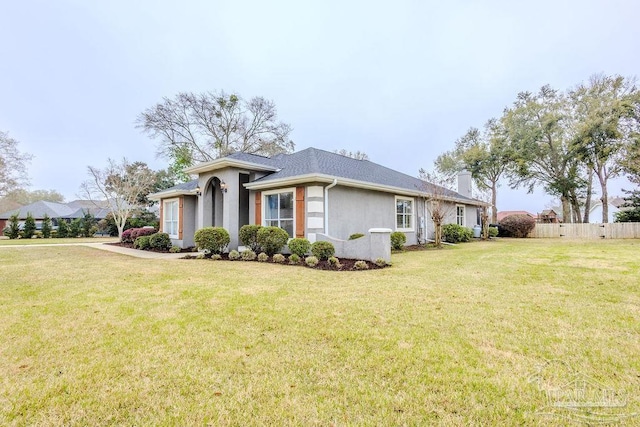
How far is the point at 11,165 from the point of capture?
27.2m

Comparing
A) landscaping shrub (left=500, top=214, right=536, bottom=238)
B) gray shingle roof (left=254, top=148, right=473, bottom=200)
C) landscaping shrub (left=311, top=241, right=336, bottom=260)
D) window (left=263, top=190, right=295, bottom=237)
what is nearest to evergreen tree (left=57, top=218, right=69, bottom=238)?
gray shingle roof (left=254, top=148, right=473, bottom=200)

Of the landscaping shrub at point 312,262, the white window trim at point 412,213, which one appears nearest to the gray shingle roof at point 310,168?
the white window trim at point 412,213

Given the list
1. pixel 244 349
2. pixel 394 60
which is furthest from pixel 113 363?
pixel 394 60

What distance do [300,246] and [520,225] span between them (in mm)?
20177

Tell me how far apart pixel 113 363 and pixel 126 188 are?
28456mm

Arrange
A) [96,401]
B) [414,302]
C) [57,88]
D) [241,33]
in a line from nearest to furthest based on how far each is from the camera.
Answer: [96,401] < [414,302] < [241,33] < [57,88]

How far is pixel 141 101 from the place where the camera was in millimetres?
23547

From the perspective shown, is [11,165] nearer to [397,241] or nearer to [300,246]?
[300,246]

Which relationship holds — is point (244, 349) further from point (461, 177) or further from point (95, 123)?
point (95, 123)

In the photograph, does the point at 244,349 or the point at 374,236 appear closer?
the point at 244,349

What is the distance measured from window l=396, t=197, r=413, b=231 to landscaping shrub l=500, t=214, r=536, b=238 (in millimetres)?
12781

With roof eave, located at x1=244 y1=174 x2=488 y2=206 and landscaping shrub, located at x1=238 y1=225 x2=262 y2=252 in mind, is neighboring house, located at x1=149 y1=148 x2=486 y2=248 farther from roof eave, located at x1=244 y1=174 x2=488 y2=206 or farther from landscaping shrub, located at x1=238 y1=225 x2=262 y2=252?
landscaping shrub, located at x1=238 y1=225 x2=262 y2=252

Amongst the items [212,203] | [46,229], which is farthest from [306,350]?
[46,229]

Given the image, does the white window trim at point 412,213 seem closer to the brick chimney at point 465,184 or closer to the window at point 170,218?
the brick chimney at point 465,184
